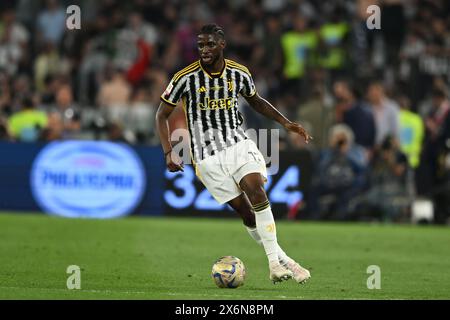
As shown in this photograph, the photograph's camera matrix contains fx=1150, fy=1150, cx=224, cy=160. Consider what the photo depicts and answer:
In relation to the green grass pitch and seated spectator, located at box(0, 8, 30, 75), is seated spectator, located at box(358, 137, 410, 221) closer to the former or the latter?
the green grass pitch

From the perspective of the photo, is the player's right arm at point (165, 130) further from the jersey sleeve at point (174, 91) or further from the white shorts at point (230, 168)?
the white shorts at point (230, 168)

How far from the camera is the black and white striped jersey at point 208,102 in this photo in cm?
1085

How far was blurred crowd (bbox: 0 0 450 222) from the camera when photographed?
64.2ft

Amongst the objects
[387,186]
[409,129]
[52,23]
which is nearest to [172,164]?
[387,186]

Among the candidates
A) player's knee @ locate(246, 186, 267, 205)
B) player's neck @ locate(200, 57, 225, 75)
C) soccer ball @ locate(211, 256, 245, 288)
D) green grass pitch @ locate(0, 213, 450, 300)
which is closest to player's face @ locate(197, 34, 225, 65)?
player's neck @ locate(200, 57, 225, 75)

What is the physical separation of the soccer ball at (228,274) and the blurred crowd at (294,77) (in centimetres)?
905

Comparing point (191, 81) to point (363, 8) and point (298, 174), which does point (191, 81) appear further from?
point (363, 8)

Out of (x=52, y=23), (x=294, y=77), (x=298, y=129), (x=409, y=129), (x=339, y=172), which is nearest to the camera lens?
(x=298, y=129)

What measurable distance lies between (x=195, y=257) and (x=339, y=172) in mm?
6450

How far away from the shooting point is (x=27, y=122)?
20250 millimetres

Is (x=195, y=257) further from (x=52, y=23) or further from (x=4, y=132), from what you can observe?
(x=52, y=23)

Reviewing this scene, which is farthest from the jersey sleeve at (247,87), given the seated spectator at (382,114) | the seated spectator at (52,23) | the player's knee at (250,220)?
the seated spectator at (52,23)

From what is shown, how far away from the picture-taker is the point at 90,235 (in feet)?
51.4

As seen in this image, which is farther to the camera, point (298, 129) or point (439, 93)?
point (439, 93)
